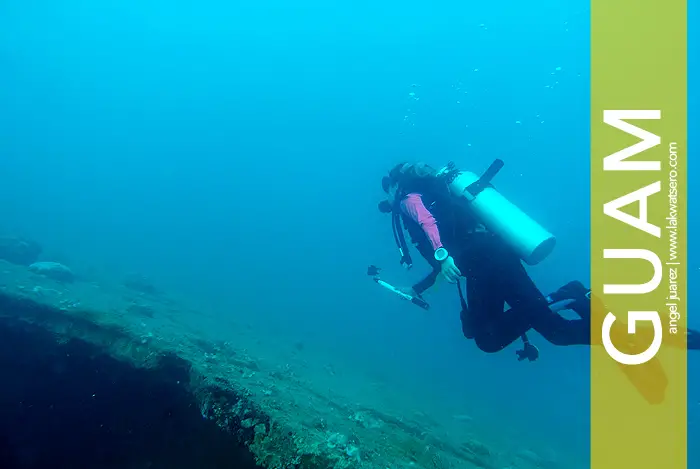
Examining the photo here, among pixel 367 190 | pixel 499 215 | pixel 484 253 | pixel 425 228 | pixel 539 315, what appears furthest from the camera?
pixel 367 190

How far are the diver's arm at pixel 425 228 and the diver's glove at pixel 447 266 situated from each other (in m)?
0.12

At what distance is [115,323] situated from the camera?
222 inches

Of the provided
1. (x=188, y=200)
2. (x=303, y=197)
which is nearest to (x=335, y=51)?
(x=303, y=197)

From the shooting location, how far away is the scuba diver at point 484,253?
4.76 metres

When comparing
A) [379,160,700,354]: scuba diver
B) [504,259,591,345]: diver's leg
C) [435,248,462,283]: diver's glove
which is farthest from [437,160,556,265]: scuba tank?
[435,248,462,283]: diver's glove

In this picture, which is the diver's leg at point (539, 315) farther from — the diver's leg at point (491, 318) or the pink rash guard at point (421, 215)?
the pink rash guard at point (421, 215)

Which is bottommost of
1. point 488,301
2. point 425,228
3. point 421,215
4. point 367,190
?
point 488,301

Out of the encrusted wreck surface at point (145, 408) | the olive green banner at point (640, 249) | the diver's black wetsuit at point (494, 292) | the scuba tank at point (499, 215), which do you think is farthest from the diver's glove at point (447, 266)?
the encrusted wreck surface at point (145, 408)

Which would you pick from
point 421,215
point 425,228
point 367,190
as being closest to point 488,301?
point 425,228

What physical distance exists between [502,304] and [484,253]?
2.26 ft

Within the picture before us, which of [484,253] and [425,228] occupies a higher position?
[425,228]

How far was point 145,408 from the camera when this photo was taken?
4.81 m

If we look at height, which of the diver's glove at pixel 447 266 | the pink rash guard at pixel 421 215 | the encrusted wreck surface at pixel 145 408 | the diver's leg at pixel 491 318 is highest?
the pink rash guard at pixel 421 215

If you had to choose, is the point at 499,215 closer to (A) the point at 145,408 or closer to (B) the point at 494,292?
(B) the point at 494,292
